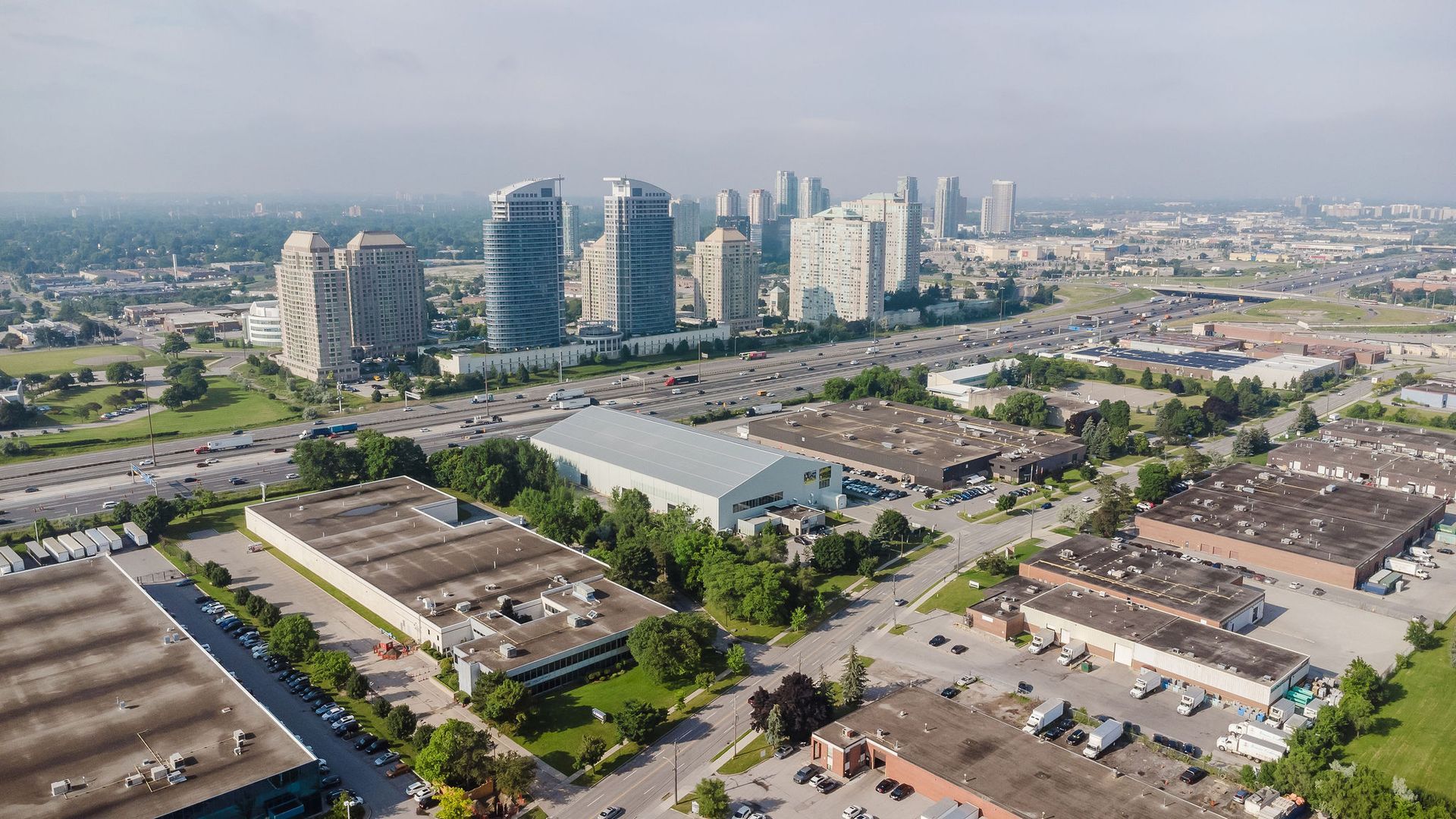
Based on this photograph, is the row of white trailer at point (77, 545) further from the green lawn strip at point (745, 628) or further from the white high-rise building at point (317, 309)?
the white high-rise building at point (317, 309)

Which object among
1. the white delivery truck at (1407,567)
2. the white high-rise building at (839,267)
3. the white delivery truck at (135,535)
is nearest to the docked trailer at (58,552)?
the white delivery truck at (135,535)

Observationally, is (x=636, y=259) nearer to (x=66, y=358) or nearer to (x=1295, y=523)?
(x=66, y=358)

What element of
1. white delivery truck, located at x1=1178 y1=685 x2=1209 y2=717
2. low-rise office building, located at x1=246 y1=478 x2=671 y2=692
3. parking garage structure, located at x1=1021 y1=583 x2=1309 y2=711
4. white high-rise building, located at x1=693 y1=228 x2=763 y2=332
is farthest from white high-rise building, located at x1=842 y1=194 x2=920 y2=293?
white delivery truck, located at x1=1178 y1=685 x2=1209 y2=717

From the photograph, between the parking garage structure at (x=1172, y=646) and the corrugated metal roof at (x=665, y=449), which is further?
the corrugated metal roof at (x=665, y=449)

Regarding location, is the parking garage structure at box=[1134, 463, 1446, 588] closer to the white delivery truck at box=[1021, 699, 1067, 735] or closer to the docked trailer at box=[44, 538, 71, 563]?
the white delivery truck at box=[1021, 699, 1067, 735]

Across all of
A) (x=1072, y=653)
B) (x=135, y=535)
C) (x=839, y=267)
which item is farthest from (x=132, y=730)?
(x=839, y=267)

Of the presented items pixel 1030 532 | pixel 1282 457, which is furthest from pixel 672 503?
pixel 1282 457
